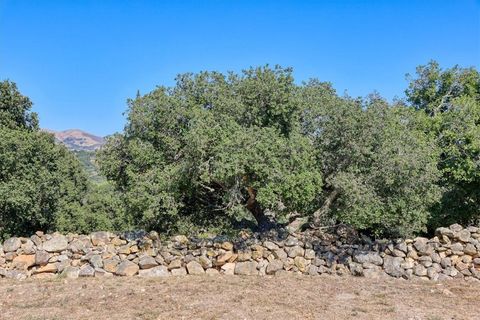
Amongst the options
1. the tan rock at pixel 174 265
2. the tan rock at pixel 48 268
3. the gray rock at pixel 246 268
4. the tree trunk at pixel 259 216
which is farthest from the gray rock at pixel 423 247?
the tan rock at pixel 48 268

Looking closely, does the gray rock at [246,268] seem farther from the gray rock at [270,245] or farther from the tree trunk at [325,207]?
the tree trunk at [325,207]

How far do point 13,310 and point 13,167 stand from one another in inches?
392

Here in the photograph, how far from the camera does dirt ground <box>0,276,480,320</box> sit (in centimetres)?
897

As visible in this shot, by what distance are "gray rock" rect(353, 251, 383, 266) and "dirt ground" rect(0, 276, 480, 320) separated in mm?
961

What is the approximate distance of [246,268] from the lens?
1351cm

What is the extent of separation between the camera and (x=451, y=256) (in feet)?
44.4

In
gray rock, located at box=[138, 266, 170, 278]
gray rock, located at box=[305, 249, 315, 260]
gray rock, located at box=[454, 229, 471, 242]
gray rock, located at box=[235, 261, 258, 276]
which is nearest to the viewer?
gray rock, located at box=[138, 266, 170, 278]

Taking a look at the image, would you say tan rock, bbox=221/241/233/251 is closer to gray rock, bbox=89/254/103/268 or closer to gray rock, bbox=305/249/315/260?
gray rock, bbox=305/249/315/260

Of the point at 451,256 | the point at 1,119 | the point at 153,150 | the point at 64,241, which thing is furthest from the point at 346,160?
the point at 1,119

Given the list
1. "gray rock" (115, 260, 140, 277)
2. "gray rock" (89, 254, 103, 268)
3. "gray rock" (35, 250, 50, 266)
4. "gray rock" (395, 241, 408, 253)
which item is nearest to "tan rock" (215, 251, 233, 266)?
"gray rock" (115, 260, 140, 277)

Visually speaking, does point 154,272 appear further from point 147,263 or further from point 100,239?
point 100,239

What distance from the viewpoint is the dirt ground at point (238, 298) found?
29.4ft

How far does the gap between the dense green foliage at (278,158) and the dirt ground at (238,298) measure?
222 cm

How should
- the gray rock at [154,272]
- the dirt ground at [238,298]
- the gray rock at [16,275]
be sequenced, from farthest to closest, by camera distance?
1. the gray rock at [154,272]
2. the gray rock at [16,275]
3. the dirt ground at [238,298]
